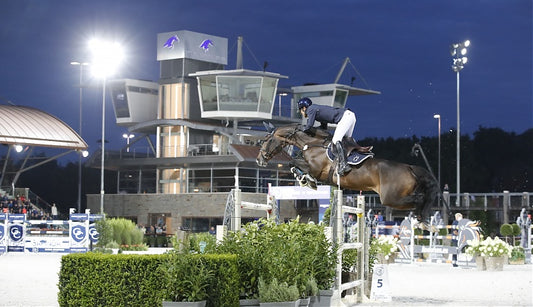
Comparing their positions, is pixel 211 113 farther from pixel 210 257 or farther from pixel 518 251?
pixel 210 257

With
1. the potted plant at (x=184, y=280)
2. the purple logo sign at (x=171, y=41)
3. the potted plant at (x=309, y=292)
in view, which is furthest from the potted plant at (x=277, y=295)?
the purple logo sign at (x=171, y=41)

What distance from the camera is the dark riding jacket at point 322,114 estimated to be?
10.6 m

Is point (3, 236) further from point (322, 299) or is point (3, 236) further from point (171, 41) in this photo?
point (171, 41)

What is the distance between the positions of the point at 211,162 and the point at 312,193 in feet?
102

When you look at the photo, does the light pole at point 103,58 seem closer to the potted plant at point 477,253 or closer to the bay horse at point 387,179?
the potted plant at point 477,253

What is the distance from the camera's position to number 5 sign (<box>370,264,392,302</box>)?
14.9m

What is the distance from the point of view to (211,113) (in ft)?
222

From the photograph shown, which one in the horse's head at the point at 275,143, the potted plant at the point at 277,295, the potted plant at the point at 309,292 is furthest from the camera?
the potted plant at the point at 309,292

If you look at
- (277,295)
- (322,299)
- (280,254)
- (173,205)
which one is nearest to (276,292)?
(277,295)

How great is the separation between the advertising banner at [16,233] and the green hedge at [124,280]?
27.4 m

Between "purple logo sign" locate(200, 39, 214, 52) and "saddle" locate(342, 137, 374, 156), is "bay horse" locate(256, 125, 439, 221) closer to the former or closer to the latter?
"saddle" locate(342, 137, 374, 156)

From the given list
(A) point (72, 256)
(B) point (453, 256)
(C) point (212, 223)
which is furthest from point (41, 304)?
(C) point (212, 223)

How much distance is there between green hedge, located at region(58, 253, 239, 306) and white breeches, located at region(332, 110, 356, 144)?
202 cm

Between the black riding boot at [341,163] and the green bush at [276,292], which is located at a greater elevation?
the black riding boot at [341,163]
